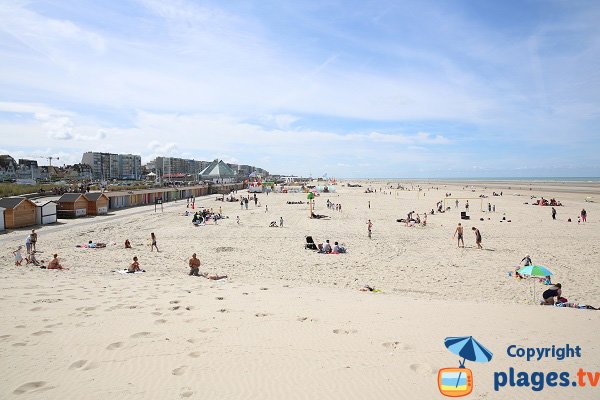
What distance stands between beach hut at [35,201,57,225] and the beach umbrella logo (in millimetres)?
28433

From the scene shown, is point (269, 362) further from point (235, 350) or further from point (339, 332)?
point (339, 332)

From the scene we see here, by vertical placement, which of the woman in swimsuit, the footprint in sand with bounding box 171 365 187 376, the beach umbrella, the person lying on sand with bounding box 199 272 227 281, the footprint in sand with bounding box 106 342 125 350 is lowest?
the person lying on sand with bounding box 199 272 227 281

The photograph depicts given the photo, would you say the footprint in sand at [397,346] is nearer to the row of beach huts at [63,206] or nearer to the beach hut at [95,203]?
the row of beach huts at [63,206]

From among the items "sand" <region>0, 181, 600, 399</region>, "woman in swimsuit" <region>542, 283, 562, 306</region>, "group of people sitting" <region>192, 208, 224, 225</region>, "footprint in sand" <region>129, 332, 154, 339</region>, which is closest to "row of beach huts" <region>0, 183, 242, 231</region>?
"sand" <region>0, 181, 600, 399</region>

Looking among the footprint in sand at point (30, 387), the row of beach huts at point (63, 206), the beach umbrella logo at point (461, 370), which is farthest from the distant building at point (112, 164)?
the beach umbrella logo at point (461, 370)

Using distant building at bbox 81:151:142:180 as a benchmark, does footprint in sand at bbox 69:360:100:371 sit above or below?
below

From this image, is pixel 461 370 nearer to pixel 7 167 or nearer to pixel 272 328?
pixel 272 328

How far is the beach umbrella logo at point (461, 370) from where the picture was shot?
14.6 ft

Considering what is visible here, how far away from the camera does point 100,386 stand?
171 inches

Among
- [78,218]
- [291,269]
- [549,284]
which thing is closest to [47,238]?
[78,218]

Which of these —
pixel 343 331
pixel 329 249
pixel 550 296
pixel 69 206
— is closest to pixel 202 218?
pixel 69 206

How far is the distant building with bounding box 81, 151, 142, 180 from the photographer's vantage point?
14927cm

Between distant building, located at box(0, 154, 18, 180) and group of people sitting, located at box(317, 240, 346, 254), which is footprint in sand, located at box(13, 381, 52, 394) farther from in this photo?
distant building, located at box(0, 154, 18, 180)

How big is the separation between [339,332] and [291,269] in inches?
300
